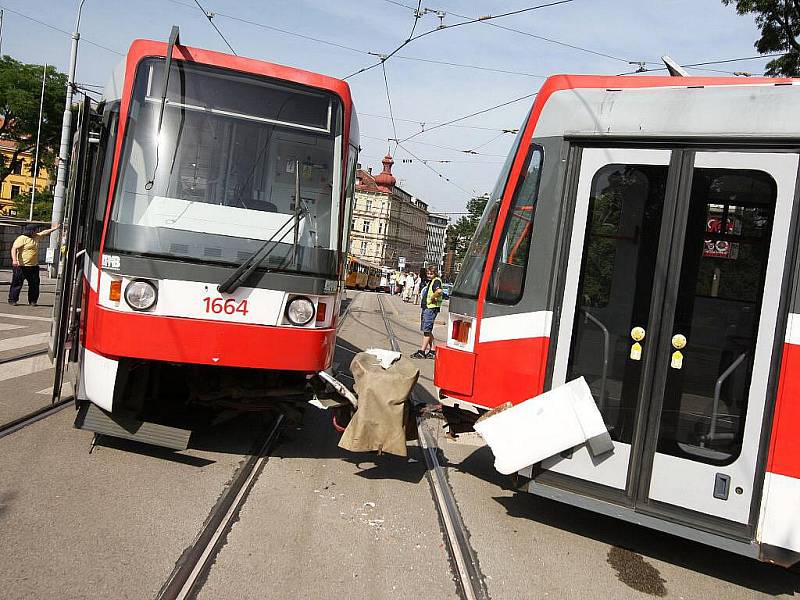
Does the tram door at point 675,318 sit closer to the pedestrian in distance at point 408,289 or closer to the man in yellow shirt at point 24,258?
the man in yellow shirt at point 24,258

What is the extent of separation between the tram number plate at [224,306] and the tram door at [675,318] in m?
2.37

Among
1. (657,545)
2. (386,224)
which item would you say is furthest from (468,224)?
(657,545)

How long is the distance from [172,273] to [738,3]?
1563 cm

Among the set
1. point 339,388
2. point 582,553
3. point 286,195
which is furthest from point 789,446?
point 286,195

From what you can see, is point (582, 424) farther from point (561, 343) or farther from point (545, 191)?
point (545, 191)

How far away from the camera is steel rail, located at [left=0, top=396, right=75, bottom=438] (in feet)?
20.2

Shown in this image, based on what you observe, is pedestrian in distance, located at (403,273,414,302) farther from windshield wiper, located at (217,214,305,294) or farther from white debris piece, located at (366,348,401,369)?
windshield wiper, located at (217,214,305,294)

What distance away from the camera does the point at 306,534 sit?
4648 millimetres

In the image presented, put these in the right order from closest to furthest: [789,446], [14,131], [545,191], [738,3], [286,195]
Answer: [789,446] < [545,191] < [286,195] < [738,3] < [14,131]

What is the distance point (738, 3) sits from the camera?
16312mm

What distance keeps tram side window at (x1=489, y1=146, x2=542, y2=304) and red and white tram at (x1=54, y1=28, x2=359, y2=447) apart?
1451mm

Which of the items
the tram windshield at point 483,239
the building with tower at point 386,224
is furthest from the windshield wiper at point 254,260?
the building with tower at point 386,224

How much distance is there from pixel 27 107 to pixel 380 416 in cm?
5589

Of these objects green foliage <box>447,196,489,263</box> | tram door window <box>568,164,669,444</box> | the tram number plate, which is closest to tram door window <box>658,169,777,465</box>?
tram door window <box>568,164,669,444</box>
